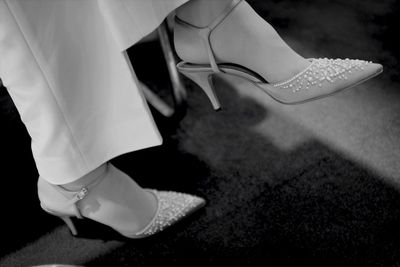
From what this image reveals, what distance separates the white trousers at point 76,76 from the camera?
0.61 metres

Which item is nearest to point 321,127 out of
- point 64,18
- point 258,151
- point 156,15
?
point 258,151

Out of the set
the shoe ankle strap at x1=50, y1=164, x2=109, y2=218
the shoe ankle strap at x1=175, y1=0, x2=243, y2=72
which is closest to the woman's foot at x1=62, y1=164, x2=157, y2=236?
the shoe ankle strap at x1=50, y1=164, x2=109, y2=218

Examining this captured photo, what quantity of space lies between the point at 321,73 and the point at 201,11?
0.75ft

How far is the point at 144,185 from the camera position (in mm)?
1050

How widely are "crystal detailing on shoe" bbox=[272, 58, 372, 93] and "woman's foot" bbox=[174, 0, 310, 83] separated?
0.01 m

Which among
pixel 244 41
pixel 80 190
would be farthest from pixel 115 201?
pixel 244 41

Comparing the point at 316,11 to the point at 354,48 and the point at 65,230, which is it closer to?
the point at 354,48

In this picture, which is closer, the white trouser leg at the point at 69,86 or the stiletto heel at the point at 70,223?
the white trouser leg at the point at 69,86

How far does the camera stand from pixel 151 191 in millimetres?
947

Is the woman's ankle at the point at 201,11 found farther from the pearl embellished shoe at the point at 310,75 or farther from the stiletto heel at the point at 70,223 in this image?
the stiletto heel at the point at 70,223

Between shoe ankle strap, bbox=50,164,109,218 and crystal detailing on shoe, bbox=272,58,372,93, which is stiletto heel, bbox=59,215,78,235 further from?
crystal detailing on shoe, bbox=272,58,372,93

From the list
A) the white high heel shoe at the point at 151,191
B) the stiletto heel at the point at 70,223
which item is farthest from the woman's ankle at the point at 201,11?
the stiletto heel at the point at 70,223

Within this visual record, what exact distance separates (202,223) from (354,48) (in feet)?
2.29

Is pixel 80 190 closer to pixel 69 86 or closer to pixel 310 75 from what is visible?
pixel 69 86
